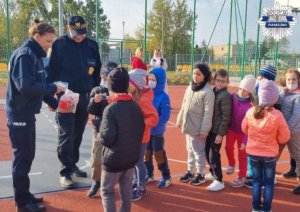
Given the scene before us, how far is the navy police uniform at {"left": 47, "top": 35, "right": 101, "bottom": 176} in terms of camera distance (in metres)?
4.80

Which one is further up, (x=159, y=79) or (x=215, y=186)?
(x=159, y=79)

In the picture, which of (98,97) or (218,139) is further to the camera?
(218,139)

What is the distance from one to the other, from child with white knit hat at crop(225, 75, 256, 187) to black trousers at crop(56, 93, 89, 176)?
201 cm

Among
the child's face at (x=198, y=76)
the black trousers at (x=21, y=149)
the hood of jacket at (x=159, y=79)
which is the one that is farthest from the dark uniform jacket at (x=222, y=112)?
the black trousers at (x=21, y=149)

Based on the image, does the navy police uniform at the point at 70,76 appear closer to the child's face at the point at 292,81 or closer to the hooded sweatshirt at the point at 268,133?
the hooded sweatshirt at the point at 268,133

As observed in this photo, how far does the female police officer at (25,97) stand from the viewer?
3.73 metres

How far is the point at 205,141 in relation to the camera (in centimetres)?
508

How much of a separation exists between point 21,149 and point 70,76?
4.28 ft

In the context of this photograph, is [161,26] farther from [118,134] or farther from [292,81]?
[118,134]

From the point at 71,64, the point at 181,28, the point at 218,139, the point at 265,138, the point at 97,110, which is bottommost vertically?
the point at 218,139

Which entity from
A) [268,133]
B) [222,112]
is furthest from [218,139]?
[268,133]

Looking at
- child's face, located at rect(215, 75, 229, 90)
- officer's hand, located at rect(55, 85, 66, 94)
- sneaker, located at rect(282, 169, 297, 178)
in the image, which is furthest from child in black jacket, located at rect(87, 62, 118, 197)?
sneaker, located at rect(282, 169, 297, 178)

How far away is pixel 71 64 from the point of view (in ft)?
15.8

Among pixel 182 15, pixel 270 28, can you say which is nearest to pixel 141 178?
pixel 270 28
